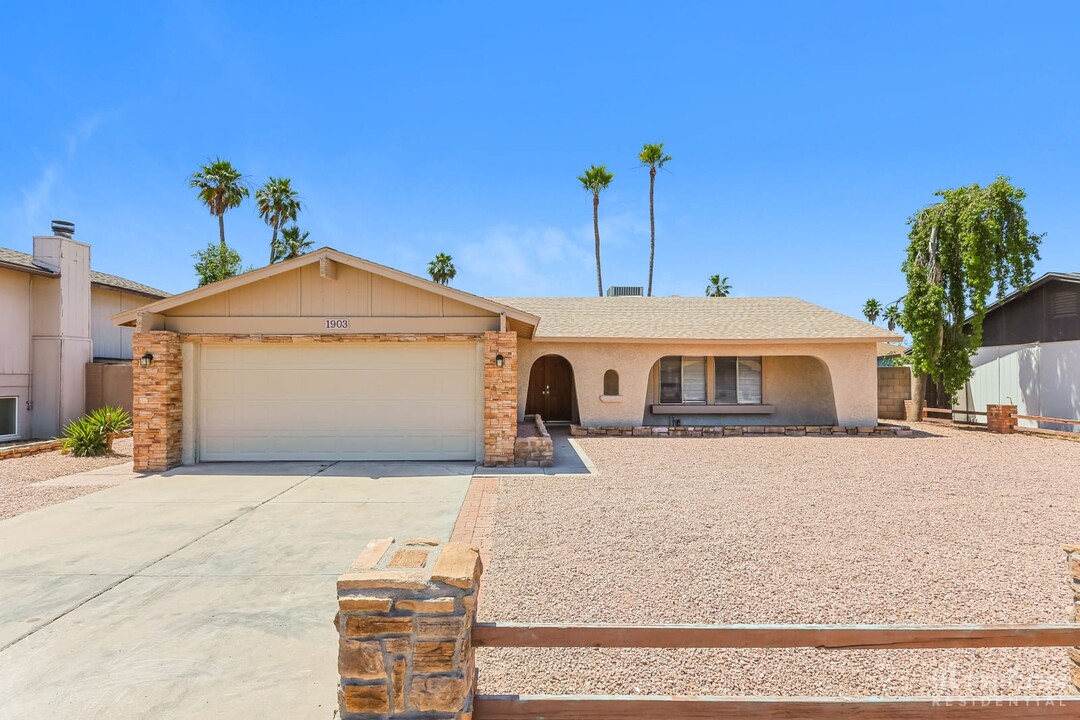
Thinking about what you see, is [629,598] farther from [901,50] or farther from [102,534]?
[901,50]

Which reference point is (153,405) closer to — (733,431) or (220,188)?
(733,431)

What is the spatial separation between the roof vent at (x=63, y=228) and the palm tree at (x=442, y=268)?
25144mm

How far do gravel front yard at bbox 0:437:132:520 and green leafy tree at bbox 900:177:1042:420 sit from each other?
68.2ft

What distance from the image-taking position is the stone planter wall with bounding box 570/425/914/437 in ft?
45.9

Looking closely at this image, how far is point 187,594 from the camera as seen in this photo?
4.18 metres

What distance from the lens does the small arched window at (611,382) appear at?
571 inches

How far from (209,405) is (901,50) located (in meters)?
16.1

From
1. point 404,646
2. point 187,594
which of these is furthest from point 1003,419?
point 187,594

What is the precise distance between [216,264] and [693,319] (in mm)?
21816

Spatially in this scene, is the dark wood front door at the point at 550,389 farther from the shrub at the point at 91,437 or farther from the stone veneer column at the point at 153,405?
the shrub at the point at 91,437

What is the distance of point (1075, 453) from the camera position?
36.8ft

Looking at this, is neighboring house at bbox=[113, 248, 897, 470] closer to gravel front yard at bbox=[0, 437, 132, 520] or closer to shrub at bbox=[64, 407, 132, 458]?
gravel front yard at bbox=[0, 437, 132, 520]

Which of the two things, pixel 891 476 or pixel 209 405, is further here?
pixel 209 405

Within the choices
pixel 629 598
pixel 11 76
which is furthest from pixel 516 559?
pixel 11 76
